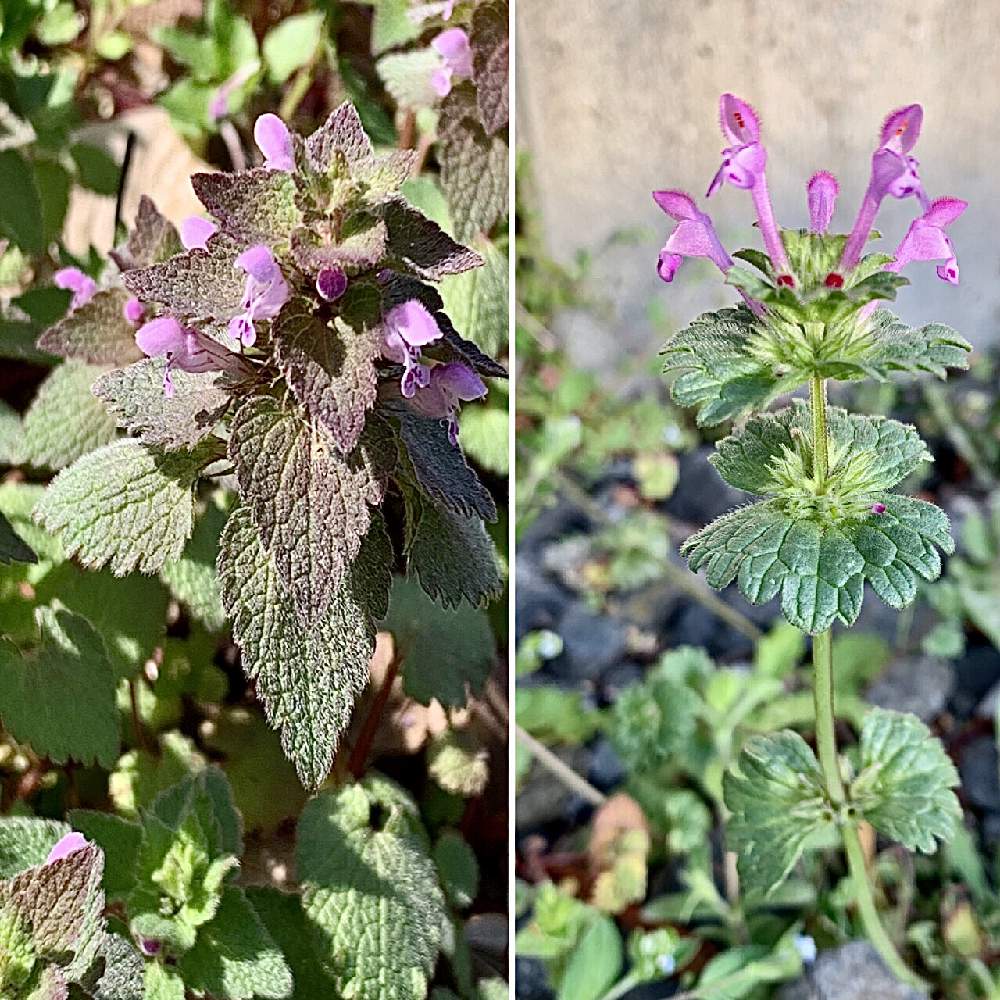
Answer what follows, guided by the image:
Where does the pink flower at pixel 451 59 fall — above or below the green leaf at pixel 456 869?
above

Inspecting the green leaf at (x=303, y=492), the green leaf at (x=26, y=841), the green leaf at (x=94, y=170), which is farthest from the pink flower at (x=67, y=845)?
the green leaf at (x=94, y=170)

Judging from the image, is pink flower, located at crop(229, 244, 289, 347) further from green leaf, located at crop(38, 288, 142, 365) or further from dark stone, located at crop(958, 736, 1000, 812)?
dark stone, located at crop(958, 736, 1000, 812)

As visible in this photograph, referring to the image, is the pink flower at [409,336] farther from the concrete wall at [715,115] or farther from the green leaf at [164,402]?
the concrete wall at [715,115]

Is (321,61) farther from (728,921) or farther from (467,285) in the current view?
(728,921)

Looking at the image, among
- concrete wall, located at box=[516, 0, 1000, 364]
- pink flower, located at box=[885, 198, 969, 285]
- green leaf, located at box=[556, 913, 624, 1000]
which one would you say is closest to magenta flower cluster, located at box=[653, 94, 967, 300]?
pink flower, located at box=[885, 198, 969, 285]

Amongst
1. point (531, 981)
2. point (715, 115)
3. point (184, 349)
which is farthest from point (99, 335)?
point (715, 115)
